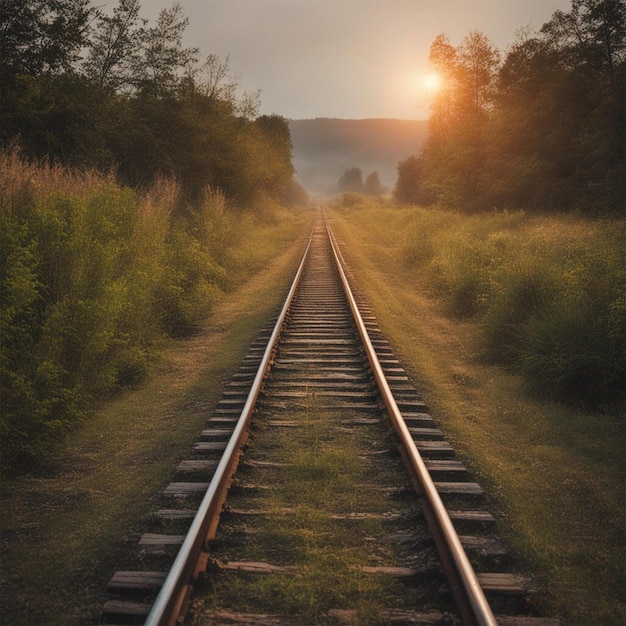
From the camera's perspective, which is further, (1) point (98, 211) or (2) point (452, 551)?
(1) point (98, 211)

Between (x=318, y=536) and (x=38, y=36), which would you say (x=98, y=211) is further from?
(x=38, y=36)

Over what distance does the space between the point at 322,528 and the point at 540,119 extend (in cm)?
2697

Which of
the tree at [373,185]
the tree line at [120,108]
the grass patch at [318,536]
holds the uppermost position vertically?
the tree at [373,185]

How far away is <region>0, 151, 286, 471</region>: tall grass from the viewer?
14.4ft

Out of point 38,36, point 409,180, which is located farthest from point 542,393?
point 409,180

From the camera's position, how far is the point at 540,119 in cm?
2481

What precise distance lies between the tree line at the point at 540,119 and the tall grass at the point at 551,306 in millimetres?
9884

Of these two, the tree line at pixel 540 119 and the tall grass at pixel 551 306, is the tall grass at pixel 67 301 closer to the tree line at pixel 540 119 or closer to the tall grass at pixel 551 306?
the tall grass at pixel 551 306

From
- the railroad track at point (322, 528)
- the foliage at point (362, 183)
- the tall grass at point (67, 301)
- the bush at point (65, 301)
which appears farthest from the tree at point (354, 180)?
the railroad track at point (322, 528)

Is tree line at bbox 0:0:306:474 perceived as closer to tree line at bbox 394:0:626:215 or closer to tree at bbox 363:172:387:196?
tree line at bbox 394:0:626:215

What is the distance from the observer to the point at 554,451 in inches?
178

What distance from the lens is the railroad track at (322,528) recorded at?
250cm

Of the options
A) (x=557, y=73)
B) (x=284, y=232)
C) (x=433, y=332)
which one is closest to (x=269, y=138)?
(x=284, y=232)

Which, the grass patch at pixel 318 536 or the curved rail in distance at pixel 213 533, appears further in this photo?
the grass patch at pixel 318 536
